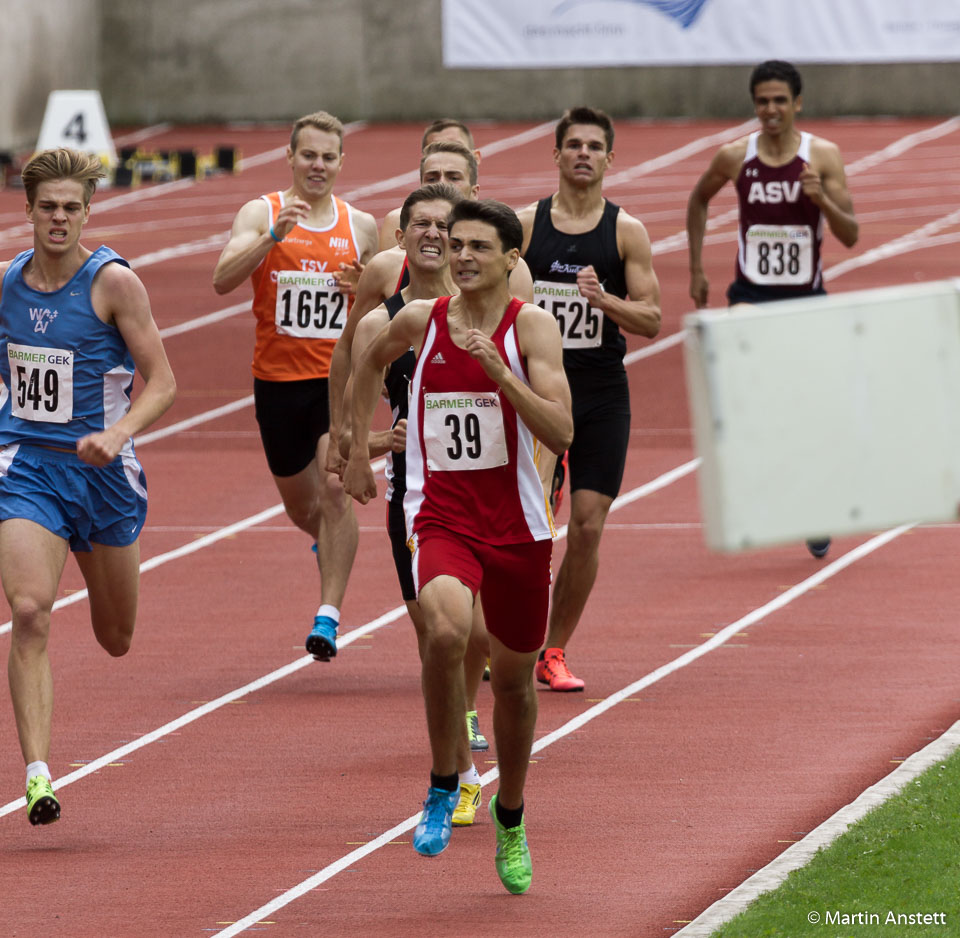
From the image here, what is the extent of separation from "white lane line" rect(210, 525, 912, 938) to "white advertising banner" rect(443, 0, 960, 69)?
27649 millimetres

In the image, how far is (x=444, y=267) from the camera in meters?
7.26

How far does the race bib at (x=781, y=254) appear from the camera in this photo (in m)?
11.7

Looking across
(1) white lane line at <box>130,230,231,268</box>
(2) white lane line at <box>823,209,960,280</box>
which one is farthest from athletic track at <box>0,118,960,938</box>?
(1) white lane line at <box>130,230,231,268</box>

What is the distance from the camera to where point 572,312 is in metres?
8.96

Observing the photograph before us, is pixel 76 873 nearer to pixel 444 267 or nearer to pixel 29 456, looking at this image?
pixel 29 456

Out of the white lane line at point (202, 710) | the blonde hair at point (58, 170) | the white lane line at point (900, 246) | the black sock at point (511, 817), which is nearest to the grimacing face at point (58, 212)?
the blonde hair at point (58, 170)

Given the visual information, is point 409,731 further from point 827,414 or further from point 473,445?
point 827,414

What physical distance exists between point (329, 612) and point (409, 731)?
937 millimetres

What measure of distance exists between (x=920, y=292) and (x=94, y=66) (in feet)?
129

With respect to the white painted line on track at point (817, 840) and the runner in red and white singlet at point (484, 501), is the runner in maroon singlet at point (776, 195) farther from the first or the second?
the runner in red and white singlet at point (484, 501)

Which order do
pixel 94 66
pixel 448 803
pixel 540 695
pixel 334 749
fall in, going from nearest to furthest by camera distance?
pixel 448 803 < pixel 334 749 < pixel 540 695 < pixel 94 66

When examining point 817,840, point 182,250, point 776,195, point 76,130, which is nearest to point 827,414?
point 817,840

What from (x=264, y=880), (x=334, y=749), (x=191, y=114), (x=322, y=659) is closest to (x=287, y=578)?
(x=322, y=659)

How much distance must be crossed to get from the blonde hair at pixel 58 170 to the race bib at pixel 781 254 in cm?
543
